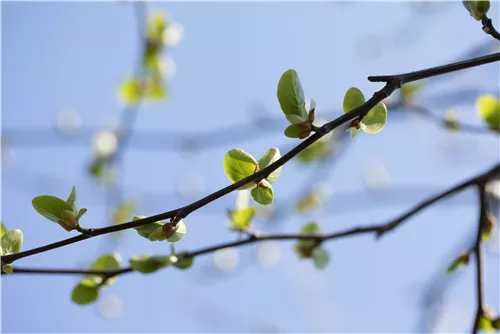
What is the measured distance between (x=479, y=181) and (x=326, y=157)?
1076 millimetres

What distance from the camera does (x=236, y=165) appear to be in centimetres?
62

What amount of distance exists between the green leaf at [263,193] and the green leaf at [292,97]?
0.08m

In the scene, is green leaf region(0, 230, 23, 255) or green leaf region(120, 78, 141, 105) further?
green leaf region(120, 78, 141, 105)

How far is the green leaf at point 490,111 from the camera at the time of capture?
0.95 meters

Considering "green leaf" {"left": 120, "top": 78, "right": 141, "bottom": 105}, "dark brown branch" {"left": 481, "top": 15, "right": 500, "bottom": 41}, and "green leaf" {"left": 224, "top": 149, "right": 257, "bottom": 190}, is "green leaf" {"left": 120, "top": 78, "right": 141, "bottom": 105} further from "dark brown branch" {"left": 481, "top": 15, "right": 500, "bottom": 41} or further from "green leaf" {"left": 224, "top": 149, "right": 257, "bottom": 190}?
"dark brown branch" {"left": 481, "top": 15, "right": 500, "bottom": 41}

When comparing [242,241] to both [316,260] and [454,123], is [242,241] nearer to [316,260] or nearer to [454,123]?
[316,260]

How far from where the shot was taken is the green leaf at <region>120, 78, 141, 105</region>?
1.52 meters

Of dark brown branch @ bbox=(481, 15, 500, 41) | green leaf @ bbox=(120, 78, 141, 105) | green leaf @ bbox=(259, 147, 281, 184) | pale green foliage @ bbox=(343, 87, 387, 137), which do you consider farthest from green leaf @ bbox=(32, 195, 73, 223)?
green leaf @ bbox=(120, 78, 141, 105)

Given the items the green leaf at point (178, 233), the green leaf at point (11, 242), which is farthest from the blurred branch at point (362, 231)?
the green leaf at point (178, 233)

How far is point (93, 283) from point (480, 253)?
706 mm

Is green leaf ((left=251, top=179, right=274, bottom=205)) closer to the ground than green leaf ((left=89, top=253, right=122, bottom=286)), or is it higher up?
closer to the ground

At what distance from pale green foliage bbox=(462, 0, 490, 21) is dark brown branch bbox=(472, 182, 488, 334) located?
456 millimetres

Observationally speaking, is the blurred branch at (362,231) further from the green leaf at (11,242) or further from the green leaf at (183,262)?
the green leaf at (11,242)

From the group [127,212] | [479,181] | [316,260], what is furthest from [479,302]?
[127,212]
